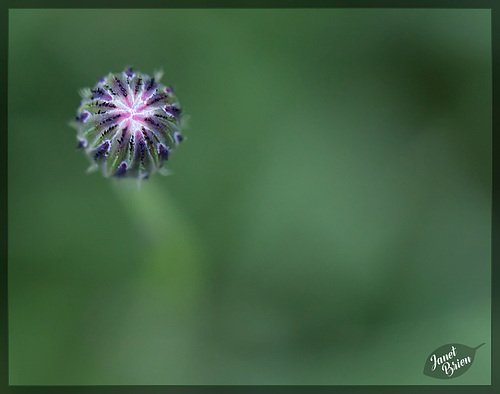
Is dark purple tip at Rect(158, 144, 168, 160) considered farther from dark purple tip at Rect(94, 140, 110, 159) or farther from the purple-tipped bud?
dark purple tip at Rect(94, 140, 110, 159)

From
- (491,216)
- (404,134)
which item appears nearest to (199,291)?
(404,134)

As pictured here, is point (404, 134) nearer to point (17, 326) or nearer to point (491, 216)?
point (491, 216)

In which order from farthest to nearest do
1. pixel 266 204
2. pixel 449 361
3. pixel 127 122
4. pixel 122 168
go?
pixel 266 204
pixel 449 361
pixel 122 168
pixel 127 122

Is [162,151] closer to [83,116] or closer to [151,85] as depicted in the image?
[151,85]

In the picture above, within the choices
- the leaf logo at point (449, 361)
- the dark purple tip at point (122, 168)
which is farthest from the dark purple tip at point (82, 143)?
the leaf logo at point (449, 361)

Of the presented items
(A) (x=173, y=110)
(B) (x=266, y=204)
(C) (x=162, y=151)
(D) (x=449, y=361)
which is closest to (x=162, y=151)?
(C) (x=162, y=151)
